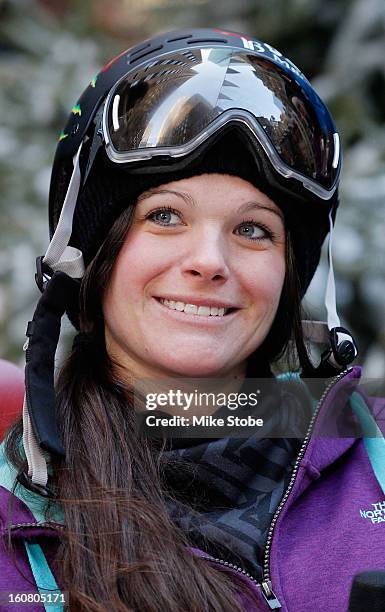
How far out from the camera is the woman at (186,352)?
2.15m

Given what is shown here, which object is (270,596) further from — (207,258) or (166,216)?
(166,216)

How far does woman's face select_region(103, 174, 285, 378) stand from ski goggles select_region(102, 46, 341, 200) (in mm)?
116

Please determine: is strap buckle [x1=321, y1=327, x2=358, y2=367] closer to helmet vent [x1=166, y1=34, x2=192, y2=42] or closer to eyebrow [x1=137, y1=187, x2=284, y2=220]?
eyebrow [x1=137, y1=187, x2=284, y2=220]

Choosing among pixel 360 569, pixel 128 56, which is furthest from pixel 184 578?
pixel 128 56

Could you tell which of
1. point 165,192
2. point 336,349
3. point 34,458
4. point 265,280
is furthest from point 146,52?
point 34,458

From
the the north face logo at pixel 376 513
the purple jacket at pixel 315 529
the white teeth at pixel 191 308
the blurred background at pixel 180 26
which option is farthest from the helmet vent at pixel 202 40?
the blurred background at pixel 180 26

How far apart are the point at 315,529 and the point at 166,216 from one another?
819mm

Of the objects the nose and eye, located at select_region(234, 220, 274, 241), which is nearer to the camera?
the nose

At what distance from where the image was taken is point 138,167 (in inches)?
94.8

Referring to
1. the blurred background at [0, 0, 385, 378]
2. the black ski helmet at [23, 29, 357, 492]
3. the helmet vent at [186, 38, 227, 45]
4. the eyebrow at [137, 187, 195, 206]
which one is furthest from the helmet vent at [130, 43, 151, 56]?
the blurred background at [0, 0, 385, 378]

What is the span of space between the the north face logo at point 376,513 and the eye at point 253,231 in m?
0.71

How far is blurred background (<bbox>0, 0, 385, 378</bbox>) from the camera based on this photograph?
4.87 metres

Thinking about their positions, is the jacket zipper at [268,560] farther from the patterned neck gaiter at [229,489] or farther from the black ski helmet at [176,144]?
the black ski helmet at [176,144]

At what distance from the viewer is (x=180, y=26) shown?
6340 millimetres
